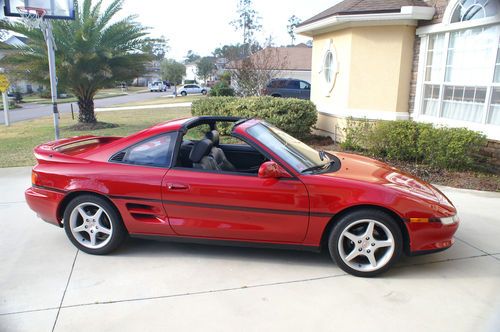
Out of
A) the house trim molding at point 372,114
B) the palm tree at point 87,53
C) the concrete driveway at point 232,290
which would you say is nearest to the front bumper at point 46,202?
the concrete driveway at point 232,290

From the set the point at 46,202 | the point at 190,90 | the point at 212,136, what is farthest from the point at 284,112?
the point at 190,90

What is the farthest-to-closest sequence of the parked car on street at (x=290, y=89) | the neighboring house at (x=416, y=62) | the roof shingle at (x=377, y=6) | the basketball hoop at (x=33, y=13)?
the parked car on street at (x=290, y=89) < the roof shingle at (x=377, y=6) < the basketball hoop at (x=33, y=13) < the neighboring house at (x=416, y=62)

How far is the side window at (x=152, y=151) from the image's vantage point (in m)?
3.80

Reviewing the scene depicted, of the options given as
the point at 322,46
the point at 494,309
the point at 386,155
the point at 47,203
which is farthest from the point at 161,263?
the point at 322,46

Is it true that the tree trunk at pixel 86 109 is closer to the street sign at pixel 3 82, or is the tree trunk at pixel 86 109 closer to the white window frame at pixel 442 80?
the street sign at pixel 3 82

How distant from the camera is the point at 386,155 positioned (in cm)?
794

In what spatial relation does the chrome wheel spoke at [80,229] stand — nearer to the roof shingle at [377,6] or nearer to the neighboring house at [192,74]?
the roof shingle at [377,6]

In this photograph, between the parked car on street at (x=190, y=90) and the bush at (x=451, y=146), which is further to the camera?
the parked car on street at (x=190, y=90)

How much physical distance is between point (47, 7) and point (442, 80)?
327 inches

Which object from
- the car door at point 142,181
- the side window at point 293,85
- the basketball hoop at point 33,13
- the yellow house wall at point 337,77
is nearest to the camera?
the car door at point 142,181

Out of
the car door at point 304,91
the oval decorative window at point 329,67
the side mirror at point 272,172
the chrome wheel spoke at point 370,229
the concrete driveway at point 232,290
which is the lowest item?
the concrete driveway at point 232,290

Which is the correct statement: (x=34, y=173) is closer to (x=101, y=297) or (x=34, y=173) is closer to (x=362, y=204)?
(x=101, y=297)

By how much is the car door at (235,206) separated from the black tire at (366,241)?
0.32 metres

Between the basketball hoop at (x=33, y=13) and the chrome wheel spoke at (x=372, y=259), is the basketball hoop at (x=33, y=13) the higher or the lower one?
the higher one
